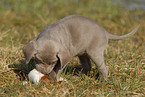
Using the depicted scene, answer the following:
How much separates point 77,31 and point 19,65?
159 centimetres

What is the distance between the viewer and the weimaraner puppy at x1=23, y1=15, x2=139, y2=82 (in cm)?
391

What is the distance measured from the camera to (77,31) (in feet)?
14.8

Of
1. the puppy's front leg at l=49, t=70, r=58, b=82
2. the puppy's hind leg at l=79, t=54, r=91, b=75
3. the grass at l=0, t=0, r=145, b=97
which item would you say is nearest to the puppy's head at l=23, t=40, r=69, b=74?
the puppy's front leg at l=49, t=70, r=58, b=82

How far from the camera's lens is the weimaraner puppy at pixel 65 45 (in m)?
3.91

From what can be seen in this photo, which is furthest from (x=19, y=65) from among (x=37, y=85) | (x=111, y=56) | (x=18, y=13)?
(x=18, y=13)

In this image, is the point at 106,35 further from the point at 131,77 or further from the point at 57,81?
the point at 57,81

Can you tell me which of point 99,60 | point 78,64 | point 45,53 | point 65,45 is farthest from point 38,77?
point 78,64

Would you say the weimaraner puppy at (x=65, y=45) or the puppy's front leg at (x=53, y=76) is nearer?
the weimaraner puppy at (x=65, y=45)

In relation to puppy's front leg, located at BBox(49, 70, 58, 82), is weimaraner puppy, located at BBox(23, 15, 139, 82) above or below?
above

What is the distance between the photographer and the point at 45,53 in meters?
3.89

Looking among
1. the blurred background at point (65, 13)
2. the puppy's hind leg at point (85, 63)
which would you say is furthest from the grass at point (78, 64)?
the puppy's hind leg at point (85, 63)

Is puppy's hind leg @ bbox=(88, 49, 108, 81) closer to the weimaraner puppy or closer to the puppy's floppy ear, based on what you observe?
the weimaraner puppy

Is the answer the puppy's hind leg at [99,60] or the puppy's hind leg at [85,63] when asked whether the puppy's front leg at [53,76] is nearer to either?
the puppy's hind leg at [99,60]

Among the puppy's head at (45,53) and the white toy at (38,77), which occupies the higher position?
Result: the puppy's head at (45,53)
